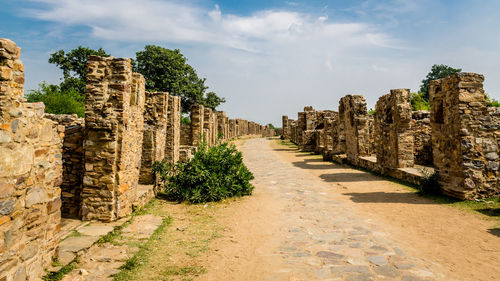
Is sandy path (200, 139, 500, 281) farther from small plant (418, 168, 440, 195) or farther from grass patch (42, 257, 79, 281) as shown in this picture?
grass patch (42, 257, 79, 281)

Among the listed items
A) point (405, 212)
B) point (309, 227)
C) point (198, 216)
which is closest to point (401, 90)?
point (405, 212)

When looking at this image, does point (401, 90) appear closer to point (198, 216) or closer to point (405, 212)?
point (405, 212)

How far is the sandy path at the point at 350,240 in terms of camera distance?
3.83m

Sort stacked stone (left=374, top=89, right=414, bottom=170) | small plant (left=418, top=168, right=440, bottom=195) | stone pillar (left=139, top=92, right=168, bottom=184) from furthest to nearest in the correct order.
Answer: stacked stone (left=374, top=89, right=414, bottom=170), stone pillar (left=139, top=92, right=168, bottom=184), small plant (left=418, top=168, right=440, bottom=195)

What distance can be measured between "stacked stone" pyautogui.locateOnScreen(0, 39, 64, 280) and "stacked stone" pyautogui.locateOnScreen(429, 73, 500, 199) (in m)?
8.15

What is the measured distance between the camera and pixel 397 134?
11219 mm

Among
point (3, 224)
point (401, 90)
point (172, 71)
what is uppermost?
point (172, 71)

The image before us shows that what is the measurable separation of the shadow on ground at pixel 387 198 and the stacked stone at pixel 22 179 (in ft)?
21.4

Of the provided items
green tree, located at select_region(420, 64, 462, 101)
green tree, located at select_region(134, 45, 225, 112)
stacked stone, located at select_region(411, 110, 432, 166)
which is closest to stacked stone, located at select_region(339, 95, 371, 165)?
stacked stone, located at select_region(411, 110, 432, 166)

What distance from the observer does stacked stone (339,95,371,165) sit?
14.8 meters

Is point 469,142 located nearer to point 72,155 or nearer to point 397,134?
point 397,134

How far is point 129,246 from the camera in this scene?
15.3ft

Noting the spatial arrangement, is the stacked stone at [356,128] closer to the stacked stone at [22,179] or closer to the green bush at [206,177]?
the green bush at [206,177]

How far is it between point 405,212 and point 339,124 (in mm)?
11784
